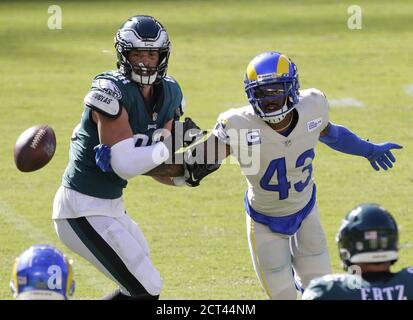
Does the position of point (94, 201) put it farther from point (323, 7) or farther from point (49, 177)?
point (323, 7)

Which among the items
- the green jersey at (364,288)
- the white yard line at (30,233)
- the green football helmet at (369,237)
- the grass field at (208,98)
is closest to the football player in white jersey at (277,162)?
the grass field at (208,98)

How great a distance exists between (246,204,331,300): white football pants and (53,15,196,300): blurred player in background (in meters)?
0.70

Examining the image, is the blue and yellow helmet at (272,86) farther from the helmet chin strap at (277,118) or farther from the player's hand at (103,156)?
the player's hand at (103,156)

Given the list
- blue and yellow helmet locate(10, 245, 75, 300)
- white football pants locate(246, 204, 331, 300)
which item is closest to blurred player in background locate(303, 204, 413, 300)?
blue and yellow helmet locate(10, 245, 75, 300)

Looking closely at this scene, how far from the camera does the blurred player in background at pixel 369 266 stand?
5.06m

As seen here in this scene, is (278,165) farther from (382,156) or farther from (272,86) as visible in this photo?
(382,156)

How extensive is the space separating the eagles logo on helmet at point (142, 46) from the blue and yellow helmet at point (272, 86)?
1.94ft

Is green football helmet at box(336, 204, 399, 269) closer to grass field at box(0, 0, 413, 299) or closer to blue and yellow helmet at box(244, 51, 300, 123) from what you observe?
blue and yellow helmet at box(244, 51, 300, 123)

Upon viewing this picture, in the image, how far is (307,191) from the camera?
24.2 feet

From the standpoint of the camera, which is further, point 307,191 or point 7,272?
point 7,272

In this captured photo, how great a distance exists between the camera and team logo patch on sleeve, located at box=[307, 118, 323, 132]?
7258 millimetres

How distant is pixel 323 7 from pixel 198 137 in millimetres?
16624

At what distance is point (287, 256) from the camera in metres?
7.34
